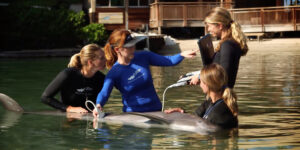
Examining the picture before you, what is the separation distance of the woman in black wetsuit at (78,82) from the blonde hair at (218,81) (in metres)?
1.95

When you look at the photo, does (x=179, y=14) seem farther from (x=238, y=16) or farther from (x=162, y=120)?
(x=162, y=120)

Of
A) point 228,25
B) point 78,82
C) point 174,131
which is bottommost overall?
point 174,131

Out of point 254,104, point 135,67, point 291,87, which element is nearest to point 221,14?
Result: point 135,67

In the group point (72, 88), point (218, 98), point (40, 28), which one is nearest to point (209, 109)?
point (218, 98)

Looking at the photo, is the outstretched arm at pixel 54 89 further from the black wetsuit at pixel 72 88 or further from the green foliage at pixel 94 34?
the green foliage at pixel 94 34

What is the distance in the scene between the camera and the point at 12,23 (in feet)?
112

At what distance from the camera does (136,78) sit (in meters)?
8.44

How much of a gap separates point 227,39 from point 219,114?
3.32 feet

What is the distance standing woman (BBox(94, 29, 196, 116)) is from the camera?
819 centimetres

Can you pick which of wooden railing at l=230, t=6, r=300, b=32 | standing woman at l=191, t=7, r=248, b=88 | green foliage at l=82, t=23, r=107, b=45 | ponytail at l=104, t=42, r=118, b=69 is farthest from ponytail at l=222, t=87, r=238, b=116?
green foliage at l=82, t=23, r=107, b=45

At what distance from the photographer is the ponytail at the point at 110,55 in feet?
27.3

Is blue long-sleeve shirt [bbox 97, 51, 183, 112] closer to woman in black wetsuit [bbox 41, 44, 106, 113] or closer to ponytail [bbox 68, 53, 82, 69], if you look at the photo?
woman in black wetsuit [bbox 41, 44, 106, 113]

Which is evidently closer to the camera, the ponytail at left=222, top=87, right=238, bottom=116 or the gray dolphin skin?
the ponytail at left=222, top=87, right=238, bottom=116

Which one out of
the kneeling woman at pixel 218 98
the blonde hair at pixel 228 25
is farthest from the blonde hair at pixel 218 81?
the blonde hair at pixel 228 25
